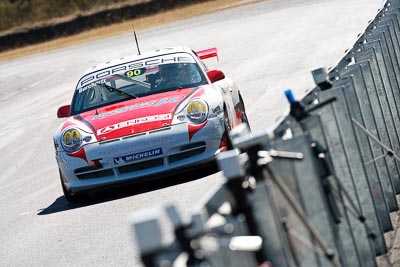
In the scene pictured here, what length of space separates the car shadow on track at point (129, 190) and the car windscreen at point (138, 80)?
0.92 metres

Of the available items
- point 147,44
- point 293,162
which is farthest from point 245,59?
point 293,162

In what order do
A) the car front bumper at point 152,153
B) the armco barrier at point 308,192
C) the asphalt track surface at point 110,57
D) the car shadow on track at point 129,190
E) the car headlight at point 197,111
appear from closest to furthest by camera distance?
the armco barrier at point 308,192, the asphalt track surface at point 110,57, the car front bumper at point 152,153, the car headlight at point 197,111, the car shadow on track at point 129,190

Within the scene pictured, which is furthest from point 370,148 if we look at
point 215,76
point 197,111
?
point 215,76

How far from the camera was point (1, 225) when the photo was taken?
1170 centimetres

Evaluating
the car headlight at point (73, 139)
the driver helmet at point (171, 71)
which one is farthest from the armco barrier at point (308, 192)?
the driver helmet at point (171, 71)

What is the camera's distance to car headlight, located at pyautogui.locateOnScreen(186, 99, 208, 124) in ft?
36.6

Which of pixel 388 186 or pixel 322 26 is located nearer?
pixel 388 186

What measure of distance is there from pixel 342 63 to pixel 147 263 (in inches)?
204

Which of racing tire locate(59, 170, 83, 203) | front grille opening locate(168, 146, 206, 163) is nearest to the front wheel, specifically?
front grille opening locate(168, 146, 206, 163)

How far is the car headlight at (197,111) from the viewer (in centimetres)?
1114

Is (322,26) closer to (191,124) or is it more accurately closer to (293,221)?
(191,124)

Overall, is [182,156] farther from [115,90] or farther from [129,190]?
[115,90]

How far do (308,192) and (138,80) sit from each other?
24.7ft

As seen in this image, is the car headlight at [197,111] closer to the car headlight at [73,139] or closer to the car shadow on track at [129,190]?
the car shadow on track at [129,190]
